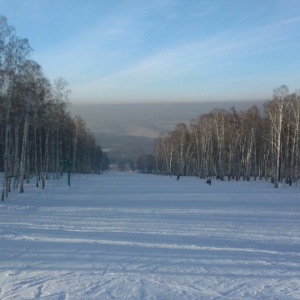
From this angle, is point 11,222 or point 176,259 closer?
point 176,259

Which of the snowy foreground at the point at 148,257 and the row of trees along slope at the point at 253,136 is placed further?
the row of trees along slope at the point at 253,136

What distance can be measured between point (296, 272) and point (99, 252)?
4.20 metres

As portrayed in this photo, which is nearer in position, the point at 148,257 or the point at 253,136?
the point at 148,257

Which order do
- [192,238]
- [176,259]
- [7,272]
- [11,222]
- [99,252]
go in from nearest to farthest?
[7,272] → [176,259] → [99,252] → [192,238] → [11,222]

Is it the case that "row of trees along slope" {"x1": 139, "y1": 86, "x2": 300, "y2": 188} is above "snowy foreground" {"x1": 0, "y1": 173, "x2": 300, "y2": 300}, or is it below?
above

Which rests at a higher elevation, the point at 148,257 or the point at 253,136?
the point at 253,136

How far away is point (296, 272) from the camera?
8.13 m

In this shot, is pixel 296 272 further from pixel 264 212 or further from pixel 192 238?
pixel 264 212

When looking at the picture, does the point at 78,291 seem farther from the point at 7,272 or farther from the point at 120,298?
the point at 7,272

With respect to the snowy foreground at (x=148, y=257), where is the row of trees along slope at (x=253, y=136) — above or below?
above

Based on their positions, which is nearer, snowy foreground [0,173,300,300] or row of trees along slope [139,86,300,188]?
snowy foreground [0,173,300,300]

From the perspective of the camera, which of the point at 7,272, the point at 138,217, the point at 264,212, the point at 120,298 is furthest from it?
the point at 264,212

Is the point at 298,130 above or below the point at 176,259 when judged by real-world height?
above

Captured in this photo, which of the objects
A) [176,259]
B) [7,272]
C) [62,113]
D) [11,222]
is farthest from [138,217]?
[62,113]
